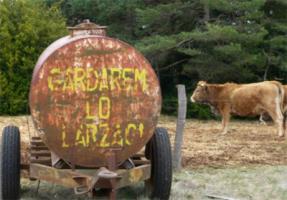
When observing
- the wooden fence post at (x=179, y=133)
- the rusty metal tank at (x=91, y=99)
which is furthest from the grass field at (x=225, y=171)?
the rusty metal tank at (x=91, y=99)

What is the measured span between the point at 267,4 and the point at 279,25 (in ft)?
3.87

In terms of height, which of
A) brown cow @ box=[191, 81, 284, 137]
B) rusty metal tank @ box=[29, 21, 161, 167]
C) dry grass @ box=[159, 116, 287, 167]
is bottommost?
dry grass @ box=[159, 116, 287, 167]

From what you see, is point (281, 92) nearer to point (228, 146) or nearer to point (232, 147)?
point (228, 146)

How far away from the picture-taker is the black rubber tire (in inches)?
253

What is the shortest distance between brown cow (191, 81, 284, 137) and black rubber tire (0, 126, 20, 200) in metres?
8.19

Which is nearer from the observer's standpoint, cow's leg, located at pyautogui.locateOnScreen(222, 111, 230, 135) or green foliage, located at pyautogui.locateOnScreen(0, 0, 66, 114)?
cow's leg, located at pyautogui.locateOnScreen(222, 111, 230, 135)

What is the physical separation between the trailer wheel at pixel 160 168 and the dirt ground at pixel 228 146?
2320 millimetres

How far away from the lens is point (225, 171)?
885cm

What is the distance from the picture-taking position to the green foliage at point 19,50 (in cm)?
1809

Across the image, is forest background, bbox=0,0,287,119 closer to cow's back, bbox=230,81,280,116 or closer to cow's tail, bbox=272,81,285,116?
cow's back, bbox=230,81,280,116

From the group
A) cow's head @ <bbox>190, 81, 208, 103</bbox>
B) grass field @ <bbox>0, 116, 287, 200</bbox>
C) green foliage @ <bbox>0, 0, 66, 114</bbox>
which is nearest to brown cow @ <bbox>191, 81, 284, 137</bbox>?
cow's head @ <bbox>190, 81, 208, 103</bbox>

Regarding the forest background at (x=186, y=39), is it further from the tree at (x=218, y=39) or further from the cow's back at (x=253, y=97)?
the cow's back at (x=253, y=97)

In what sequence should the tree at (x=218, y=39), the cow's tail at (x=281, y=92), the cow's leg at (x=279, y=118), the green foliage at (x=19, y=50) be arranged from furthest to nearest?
the green foliage at (x=19, y=50)
the tree at (x=218, y=39)
the cow's tail at (x=281, y=92)
the cow's leg at (x=279, y=118)

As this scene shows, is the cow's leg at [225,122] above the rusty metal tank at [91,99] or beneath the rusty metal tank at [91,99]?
beneath
